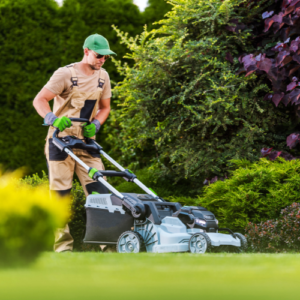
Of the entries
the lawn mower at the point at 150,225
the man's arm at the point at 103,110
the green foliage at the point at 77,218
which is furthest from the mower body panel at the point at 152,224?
the green foliage at the point at 77,218

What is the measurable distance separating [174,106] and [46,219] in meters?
3.90

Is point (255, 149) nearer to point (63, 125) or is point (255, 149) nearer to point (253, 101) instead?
point (253, 101)

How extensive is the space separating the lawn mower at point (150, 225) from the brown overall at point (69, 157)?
30 centimetres

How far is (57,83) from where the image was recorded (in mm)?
4723

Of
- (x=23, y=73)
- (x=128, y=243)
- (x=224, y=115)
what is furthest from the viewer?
(x=23, y=73)

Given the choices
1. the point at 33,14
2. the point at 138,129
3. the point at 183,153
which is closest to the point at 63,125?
the point at 183,153

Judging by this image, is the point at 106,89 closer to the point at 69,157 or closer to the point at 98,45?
the point at 98,45

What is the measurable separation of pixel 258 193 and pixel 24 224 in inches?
114

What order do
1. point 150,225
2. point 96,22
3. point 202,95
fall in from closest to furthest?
1. point 150,225
2. point 202,95
3. point 96,22

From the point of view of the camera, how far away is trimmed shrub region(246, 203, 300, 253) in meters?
4.51

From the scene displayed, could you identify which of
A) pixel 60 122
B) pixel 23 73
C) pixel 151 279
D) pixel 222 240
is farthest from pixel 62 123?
pixel 23 73

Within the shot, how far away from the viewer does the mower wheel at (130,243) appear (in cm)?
395

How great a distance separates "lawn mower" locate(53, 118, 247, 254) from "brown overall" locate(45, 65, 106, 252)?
0.98 feet

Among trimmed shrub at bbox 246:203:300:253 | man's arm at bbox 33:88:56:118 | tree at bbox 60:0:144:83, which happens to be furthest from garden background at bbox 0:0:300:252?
tree at bbox 60:0:144:83
